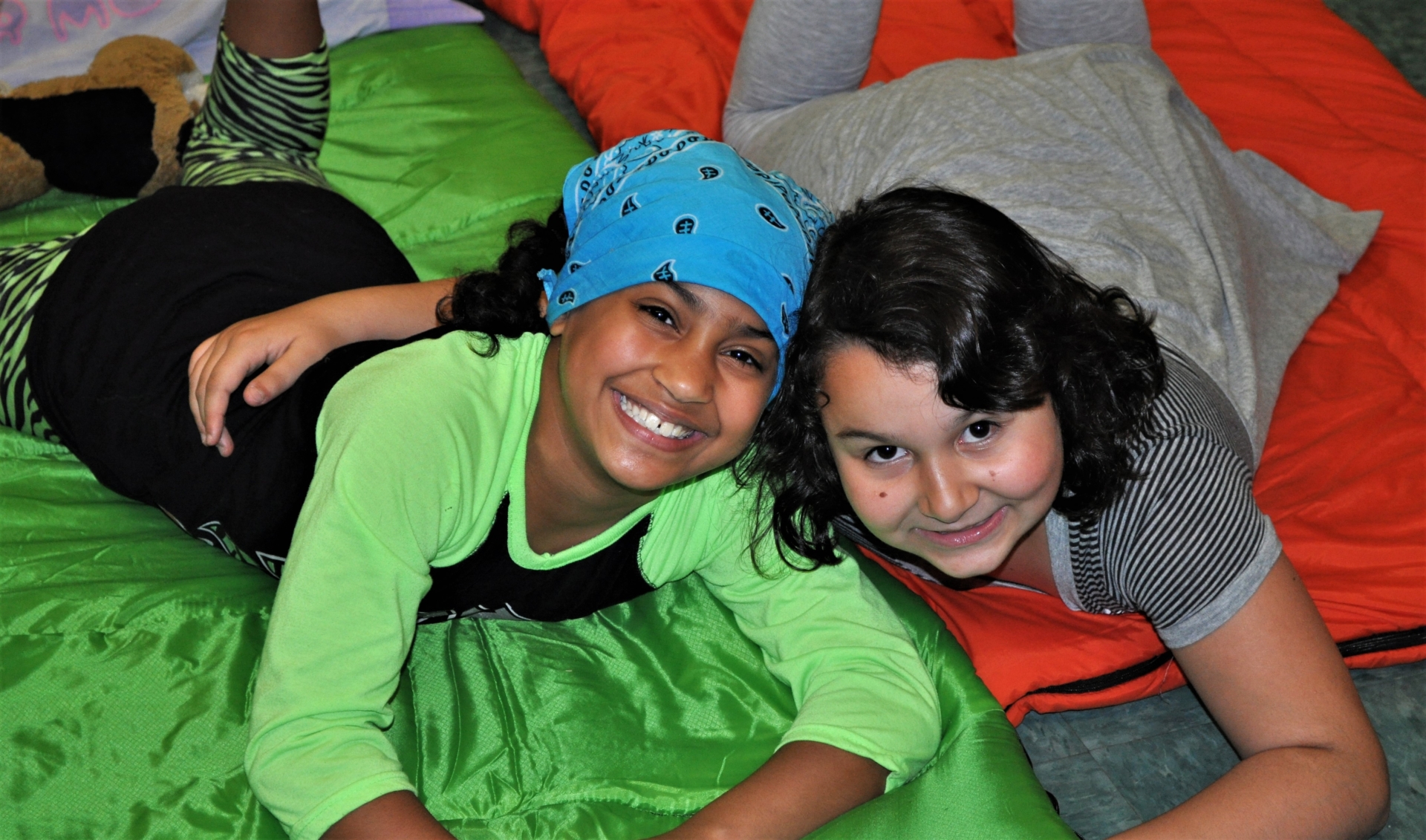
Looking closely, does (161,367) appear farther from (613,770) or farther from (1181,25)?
(1181,25)

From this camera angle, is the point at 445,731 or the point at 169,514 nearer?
the point at 445,731

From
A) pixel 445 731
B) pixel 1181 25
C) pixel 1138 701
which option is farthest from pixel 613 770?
pixel 1181 25

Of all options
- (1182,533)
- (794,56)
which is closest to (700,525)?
(1182,533)

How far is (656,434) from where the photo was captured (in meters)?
1.11

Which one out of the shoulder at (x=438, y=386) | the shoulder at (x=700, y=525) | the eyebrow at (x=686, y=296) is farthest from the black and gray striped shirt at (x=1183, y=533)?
the shoulder at (x=438, y=386)

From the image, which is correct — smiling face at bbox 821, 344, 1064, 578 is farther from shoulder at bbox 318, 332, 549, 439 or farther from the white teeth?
shoulder at bbox 318, 332, 549, 439

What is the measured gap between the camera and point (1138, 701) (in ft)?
4.47

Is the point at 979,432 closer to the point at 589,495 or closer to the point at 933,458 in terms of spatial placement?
the point at 933,458

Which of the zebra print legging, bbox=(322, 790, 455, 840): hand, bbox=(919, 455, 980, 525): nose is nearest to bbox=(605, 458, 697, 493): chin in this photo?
bbox=(919, 455, 980, 525): nose

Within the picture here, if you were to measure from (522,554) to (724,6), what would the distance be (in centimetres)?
135

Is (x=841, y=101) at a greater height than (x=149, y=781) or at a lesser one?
greater

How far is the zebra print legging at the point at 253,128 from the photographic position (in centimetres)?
156

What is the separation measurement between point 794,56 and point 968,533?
99 cm

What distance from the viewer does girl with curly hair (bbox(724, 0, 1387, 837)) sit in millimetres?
1071
